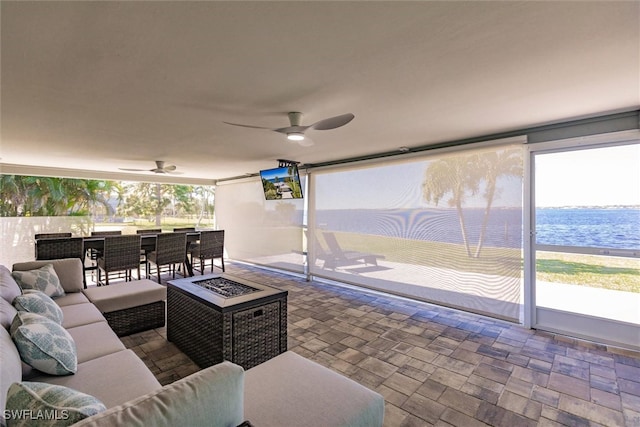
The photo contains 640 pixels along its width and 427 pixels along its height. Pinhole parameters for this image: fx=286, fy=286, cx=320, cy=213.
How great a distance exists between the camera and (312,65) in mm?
1856

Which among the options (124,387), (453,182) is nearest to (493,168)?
(453,182)

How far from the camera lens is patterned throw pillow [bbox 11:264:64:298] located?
2.83 meters

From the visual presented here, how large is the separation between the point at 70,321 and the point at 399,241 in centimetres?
399

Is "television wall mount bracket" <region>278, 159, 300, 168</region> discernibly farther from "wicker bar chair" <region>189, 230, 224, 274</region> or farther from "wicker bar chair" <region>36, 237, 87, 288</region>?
"wicker bar chair" <region>36, 237, 87, 288</region>

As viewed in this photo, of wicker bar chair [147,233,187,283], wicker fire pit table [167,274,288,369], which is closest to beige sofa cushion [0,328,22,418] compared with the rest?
wicker fire pit table [167,274,288,369]

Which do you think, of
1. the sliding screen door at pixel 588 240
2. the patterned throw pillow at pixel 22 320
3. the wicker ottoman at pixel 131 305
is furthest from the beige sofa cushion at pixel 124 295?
the sliding screen door at pixel 588 240

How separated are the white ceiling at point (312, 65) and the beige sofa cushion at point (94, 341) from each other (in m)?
1.90

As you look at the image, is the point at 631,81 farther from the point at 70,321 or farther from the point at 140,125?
the point at 70,321

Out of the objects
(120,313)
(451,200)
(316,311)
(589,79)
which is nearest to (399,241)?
(451,200)

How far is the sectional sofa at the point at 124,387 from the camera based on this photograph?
0.88 m

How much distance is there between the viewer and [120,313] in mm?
3182

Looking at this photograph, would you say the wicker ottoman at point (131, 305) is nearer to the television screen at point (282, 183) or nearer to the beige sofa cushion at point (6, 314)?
the beige sofa cushion at point (6, 314)

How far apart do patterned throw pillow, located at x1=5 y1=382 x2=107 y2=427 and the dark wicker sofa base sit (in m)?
2.56

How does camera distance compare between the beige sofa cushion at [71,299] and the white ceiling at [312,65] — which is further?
the beige sofa cushion at [71,299]
